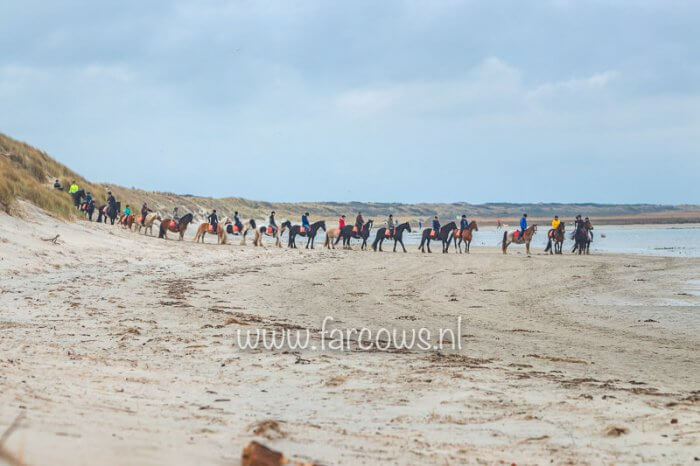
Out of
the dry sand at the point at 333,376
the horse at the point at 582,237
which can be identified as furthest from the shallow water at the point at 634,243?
the dry sand at the point at 333,376

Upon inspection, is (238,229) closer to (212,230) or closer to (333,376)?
(212,230)

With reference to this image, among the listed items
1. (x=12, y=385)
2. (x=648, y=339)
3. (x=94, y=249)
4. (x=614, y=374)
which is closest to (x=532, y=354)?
(x=614, y=374)

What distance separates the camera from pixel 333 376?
6625 millimetres

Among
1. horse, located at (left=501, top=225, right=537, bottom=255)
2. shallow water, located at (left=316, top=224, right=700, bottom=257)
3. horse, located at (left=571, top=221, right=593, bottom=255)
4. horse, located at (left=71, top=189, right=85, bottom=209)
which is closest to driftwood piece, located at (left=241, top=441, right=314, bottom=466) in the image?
horse, located at (left=71, top=189, right=85, bottom=209)

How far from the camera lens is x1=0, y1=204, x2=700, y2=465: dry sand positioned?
416cm

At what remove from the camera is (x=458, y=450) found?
439 cm

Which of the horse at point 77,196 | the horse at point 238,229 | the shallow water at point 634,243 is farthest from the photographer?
the shallow water at point 634,243

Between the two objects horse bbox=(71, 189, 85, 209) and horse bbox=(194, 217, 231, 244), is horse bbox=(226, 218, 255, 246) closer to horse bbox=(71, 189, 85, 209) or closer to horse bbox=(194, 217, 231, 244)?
horse bbox=(194, 217, 231, 244)

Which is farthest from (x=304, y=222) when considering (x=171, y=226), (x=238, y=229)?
(x=171, y=226)

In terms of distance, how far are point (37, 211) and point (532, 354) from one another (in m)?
18.4

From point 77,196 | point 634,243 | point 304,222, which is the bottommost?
point 634,243

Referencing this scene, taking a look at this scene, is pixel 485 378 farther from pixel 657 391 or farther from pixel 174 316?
pixel 174 316

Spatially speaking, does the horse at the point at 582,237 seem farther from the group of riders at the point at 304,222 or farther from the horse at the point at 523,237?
the horse at the point at 523,237

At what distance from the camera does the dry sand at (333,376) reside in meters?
4.16
